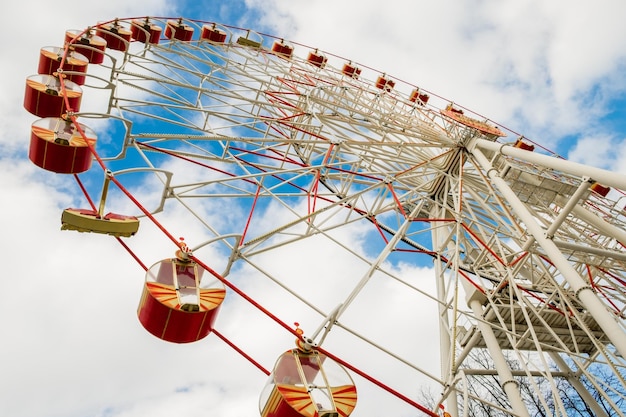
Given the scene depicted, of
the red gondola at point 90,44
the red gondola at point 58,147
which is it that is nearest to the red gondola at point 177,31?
the red gondola at point 90,44

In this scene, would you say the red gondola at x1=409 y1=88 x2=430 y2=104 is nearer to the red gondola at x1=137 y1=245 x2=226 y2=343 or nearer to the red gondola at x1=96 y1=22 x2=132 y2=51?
the red gondola at x1=96 y1=22 x2=132 y2=51

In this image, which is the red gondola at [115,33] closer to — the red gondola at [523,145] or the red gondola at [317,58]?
the red gondola at [317,58]

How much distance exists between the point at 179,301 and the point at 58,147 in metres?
3.98

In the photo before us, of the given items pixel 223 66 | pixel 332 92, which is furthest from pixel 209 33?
pixel 332 92

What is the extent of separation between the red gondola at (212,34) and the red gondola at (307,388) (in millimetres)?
14091

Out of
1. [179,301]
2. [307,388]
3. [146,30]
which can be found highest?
[146,30]

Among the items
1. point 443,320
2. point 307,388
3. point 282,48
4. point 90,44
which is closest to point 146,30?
point 90,44

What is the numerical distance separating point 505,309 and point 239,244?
5.63 metres

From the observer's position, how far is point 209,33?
18.1m

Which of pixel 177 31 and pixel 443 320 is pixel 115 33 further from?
pixel 443 320

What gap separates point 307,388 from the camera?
650 centimetres

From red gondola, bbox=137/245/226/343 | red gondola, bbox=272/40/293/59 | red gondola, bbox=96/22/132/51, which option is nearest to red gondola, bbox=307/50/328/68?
red gondola, bbox=272/40/293/59

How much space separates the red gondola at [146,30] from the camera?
52.3 ft

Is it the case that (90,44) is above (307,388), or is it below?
above
